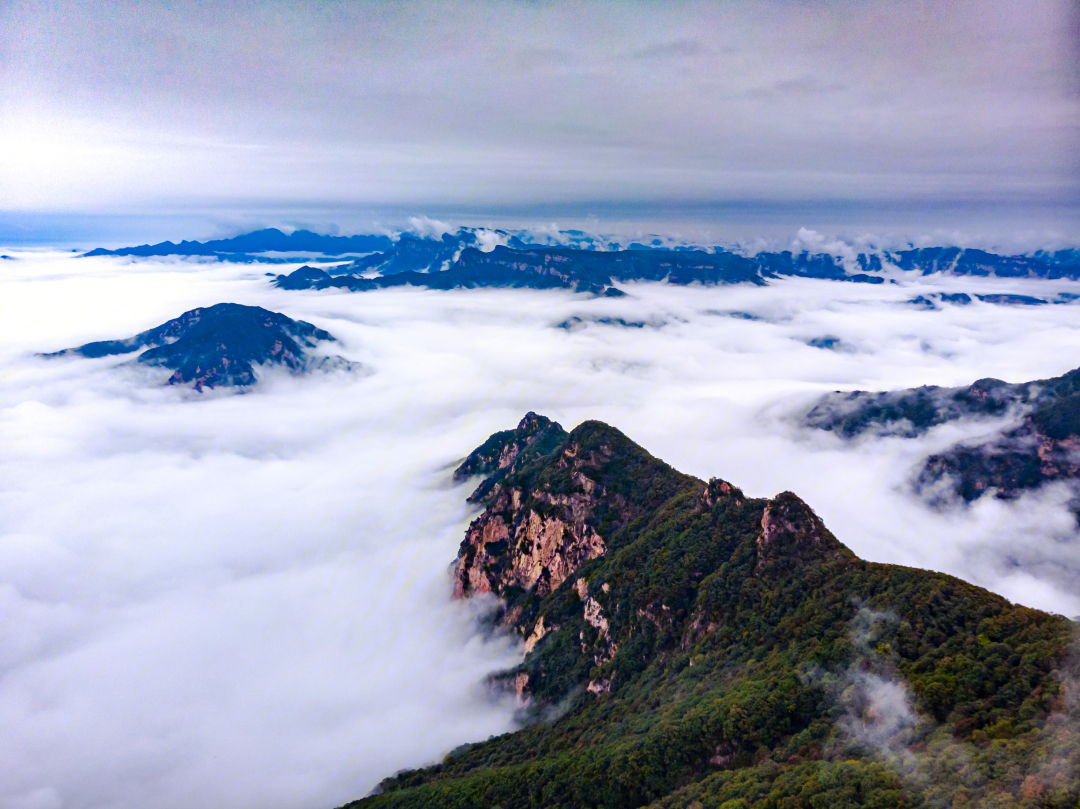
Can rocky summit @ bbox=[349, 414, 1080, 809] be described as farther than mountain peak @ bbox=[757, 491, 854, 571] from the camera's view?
No

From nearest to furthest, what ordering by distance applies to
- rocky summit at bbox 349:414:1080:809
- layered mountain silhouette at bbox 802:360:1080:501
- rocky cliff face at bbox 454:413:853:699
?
rocky summit at bbox 349:414:1080:809 → rocky cliff face at bbox 454:413:853:699 → layered mountain silhouette at bbox 802:360:1080:501

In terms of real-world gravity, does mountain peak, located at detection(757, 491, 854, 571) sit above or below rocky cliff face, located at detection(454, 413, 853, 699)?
above

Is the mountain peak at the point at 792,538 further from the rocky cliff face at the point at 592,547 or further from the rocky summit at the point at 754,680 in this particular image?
the rocky summit at the point at 754,680

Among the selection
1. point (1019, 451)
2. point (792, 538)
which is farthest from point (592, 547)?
point (1019, 451)

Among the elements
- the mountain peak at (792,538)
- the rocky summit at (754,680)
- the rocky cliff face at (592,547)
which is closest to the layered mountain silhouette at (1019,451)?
the rocky cliff face at (592,547)

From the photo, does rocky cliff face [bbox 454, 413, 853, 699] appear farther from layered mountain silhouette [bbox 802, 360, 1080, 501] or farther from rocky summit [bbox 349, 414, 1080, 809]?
layered mountain silhouette [bbox 802, 360, 1080, 501]

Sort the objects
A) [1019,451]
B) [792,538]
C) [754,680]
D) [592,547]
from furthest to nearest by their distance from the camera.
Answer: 1. [1019,451]
2. [592,547]
3. [792,538]
4. [754,680]

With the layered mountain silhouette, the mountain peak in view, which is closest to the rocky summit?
the mountain peak

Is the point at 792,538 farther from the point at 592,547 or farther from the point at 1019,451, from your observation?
the point at 1019,451

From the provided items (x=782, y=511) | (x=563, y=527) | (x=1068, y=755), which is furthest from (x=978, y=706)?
(x=563, y=527)
